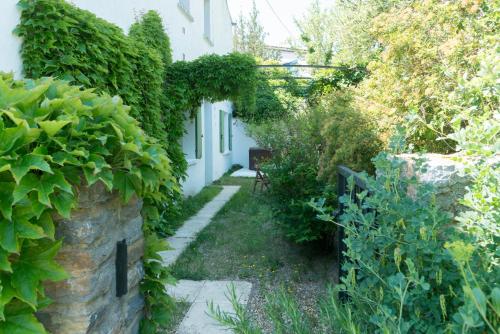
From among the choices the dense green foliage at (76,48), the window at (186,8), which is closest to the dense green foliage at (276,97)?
the window at (186,8)

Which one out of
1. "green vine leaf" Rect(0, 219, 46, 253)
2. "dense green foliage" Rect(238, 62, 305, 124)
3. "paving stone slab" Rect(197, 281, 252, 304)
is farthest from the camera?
"dense green foliage" Rect(238, 62, 305, 124)

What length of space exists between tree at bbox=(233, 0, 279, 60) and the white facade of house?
15907 millimetres

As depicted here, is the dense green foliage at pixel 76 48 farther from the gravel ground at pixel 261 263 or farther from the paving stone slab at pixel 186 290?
the paving stone slab at pixel 186 290

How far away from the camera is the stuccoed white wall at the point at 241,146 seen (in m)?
17.4

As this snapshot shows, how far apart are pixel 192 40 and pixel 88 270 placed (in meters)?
8.49

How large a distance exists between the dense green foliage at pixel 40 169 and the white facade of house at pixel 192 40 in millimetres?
2013

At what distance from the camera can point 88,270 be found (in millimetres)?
1718

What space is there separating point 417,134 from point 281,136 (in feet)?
5.83

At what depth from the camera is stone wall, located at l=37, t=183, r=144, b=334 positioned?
1.69 metres

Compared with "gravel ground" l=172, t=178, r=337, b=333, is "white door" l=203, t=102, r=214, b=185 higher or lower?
higher

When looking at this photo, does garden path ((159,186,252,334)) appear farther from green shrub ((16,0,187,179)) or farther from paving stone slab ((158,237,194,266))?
green shrub ((16,0,187,179))

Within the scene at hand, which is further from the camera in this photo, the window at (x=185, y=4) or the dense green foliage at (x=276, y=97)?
the dense green foliage at (x=276, y=97)

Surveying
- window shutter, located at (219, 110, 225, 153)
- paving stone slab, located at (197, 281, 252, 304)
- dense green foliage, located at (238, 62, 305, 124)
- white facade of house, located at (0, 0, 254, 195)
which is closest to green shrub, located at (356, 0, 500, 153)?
paving stone slab, located at (197, 281, 252, 304)

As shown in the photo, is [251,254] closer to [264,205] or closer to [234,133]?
[264,205]
